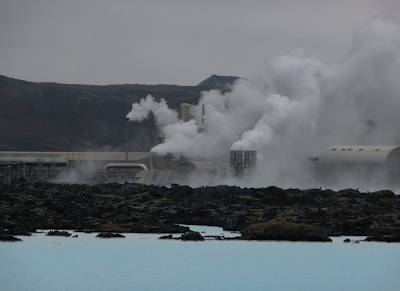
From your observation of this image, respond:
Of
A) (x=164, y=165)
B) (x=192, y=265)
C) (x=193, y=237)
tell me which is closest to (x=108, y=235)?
(x=193, y=237)

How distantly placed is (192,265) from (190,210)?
2588cm

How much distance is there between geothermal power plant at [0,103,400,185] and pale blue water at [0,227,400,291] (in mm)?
58838

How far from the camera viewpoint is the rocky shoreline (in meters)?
49.2

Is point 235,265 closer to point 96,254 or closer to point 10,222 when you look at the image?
point 96,254

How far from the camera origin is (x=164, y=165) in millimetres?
116000

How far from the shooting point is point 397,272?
3195cm

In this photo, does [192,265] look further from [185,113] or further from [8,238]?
[185,113]

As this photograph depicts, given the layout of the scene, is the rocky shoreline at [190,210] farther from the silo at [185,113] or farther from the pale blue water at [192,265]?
the silo at [185,113]

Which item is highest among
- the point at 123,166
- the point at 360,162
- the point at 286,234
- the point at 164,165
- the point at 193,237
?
the point at 360,162

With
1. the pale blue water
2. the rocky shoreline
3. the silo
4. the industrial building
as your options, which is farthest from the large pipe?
the pale blue water

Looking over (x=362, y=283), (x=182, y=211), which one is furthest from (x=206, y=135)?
(x=362, y=283)

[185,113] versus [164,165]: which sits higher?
[185,113]

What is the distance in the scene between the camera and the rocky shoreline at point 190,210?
4916cm

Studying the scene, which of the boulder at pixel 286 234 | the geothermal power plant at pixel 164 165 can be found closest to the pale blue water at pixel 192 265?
the boulder at pixel 286 234
